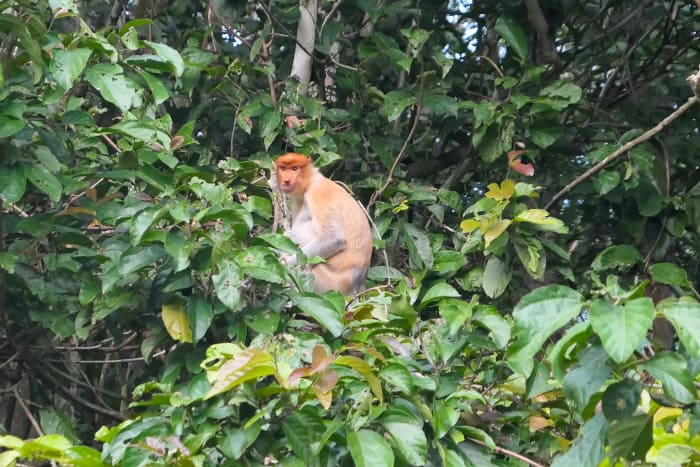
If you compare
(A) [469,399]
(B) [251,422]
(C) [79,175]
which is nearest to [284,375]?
(B) [251,422]

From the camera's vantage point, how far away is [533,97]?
6148mm

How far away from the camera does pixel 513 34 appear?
20.5 ft

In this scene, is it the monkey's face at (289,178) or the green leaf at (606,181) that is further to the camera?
the monkey's face at (289,178)

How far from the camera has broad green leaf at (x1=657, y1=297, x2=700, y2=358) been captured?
227cm

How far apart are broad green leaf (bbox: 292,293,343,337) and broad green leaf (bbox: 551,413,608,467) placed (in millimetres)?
1298

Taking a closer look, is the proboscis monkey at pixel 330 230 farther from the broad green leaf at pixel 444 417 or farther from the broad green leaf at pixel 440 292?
the broad green leaf at pixel 444 417

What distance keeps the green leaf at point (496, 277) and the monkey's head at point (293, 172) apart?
1482mm

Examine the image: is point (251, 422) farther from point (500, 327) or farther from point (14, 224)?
point (14, 224)

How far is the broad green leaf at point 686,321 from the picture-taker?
7.46 ft

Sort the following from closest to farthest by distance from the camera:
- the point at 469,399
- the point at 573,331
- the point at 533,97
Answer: the point at 573,331
the point at 469,399
the point at 533,97

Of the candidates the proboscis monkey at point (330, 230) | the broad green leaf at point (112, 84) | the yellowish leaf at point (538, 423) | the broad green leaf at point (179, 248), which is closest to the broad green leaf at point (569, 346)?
the yellowish leaf at point (538, 423)

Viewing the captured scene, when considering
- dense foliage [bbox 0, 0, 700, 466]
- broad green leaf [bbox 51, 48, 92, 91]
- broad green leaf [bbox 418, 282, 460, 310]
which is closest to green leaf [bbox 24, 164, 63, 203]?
dense foliage [bbox 0, 0, 700, 466]

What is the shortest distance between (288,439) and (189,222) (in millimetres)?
1155

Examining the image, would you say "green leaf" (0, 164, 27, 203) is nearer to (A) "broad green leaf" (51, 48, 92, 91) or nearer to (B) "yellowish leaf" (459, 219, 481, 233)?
(A) "broad green leaf" (51, 48, 92, 91)
